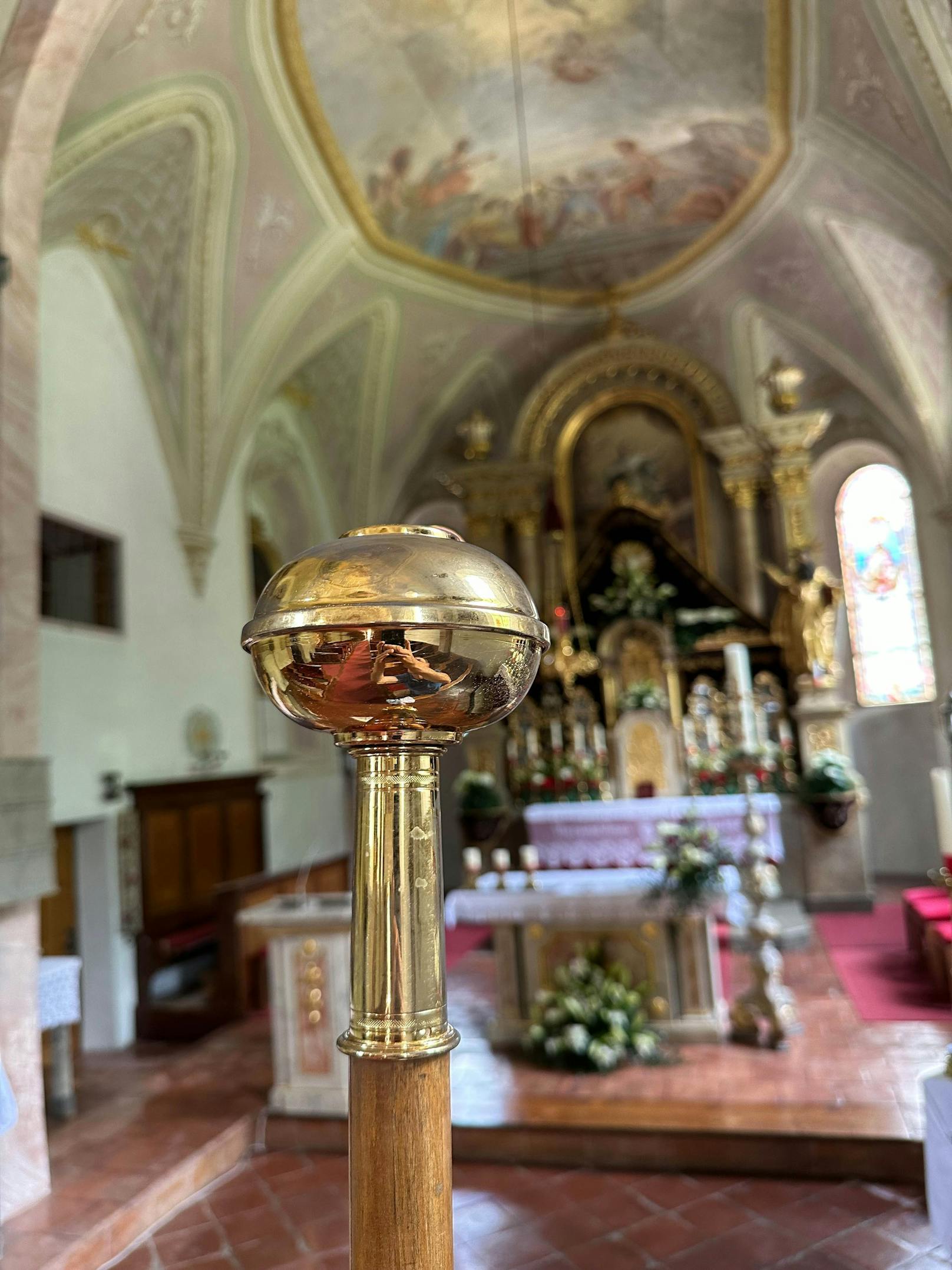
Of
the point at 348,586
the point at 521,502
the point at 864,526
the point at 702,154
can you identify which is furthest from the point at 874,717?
the point at 348,586

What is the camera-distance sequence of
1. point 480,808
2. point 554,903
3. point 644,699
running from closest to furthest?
1. point 554,903
2. point 480,808
3. point 644,699

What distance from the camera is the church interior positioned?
3779mm

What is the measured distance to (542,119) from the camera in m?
9.09

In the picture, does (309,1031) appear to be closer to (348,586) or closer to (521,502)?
(348,586)

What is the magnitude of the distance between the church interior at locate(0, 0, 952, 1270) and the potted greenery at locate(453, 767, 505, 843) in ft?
0.23

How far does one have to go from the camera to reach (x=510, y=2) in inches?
294

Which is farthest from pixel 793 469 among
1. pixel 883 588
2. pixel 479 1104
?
pixel 479 1104

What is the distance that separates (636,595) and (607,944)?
6.09 meters

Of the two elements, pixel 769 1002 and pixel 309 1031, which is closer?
pixel 309 1031

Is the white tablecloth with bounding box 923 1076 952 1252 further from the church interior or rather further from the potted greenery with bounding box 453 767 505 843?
the potted greenery with bounding box 453 767 505 843

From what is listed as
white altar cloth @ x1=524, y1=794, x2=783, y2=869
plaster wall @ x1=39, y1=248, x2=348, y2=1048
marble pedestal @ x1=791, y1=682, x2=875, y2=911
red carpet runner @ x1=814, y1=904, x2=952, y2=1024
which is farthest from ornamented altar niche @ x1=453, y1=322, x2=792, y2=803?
plaster wall @ x1=39, y1=248, x2=348, y2=1048

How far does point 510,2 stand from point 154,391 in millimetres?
4499

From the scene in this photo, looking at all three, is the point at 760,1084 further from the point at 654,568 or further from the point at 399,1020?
the point at 654,568

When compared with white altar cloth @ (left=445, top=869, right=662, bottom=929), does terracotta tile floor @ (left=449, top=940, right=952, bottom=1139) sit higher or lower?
lower
